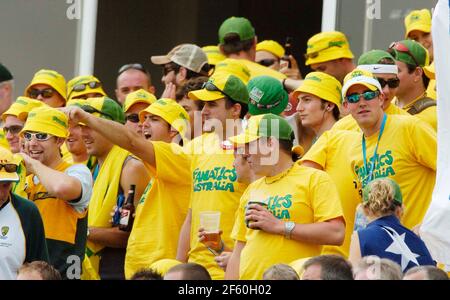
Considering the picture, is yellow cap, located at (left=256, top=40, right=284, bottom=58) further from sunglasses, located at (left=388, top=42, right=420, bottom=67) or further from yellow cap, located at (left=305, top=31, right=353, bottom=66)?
sunglasses, located at (left=388, top=42, right=420, bottom=67)

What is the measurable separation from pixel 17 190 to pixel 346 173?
2.29m

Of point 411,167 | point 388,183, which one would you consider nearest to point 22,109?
point 411,167

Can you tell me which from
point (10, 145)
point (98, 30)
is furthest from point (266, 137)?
point (98, 30)

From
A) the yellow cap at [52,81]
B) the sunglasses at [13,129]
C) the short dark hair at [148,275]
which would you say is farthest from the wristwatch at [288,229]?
the yellow cap at [52,81]

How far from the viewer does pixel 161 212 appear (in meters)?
9.58

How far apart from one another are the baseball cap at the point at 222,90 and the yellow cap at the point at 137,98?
130 centimetres

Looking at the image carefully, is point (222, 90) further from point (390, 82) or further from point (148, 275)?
point (148, 275)

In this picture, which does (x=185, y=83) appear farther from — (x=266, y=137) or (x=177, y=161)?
(x=266, y=137)

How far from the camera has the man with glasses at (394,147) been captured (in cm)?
844

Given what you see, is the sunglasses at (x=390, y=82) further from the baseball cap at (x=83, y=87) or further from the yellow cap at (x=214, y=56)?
the baseball cap at (x=83, y=87)

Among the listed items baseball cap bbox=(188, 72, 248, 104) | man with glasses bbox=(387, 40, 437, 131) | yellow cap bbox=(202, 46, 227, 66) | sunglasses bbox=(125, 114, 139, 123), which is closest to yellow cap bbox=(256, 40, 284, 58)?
yellow cap bbox=(202, 46, 227, 66)

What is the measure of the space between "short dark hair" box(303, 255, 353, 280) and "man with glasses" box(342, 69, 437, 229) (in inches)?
67.3

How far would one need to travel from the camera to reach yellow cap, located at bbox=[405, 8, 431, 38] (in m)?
10.8

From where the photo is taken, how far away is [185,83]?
10.5 m
